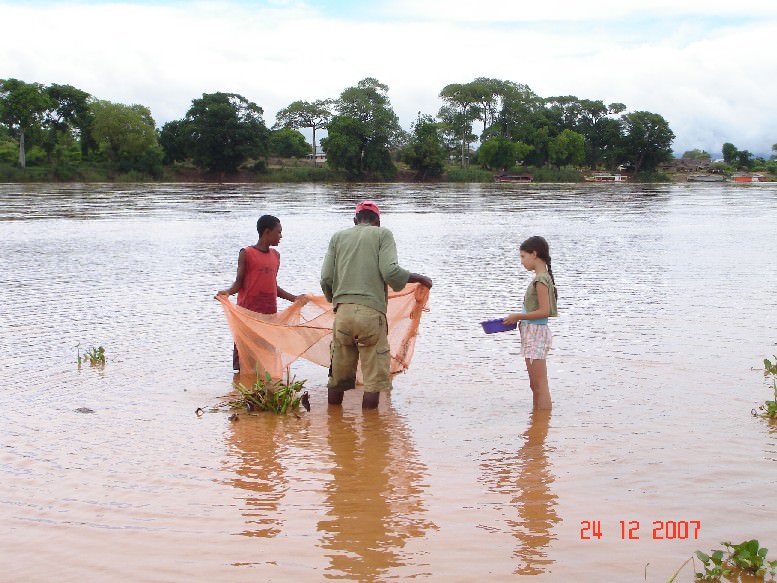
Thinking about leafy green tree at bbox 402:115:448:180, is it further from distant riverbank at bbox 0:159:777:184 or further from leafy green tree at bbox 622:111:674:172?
leafy green tree at bbox 622:111:674:172

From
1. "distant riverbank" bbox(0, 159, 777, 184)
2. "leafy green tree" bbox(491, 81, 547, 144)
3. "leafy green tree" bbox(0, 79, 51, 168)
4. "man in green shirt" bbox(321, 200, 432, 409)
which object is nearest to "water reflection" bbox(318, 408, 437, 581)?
"man in green shirt" bbox(321, 200, 432, 409)

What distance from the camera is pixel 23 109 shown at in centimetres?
8394

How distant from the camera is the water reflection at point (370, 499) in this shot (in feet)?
15.1

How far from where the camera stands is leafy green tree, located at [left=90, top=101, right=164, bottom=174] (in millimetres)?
88062

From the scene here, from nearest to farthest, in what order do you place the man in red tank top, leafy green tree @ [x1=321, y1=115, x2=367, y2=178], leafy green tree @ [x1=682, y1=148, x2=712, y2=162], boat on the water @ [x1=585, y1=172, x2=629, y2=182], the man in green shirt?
the man in green shirt → the man in red tank top → leafy green tree @ [x1=321, y1=115, x2=367, y2=178] → boat on the water @ [x1=585, y1=172, x2=629, y2=182] → leafy green tree @ [x1=682, y1=148, x2=712, y2=162]

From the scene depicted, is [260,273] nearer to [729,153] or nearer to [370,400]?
[370,400]

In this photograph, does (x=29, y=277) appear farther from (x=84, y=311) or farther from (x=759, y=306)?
(x=759, y=306)

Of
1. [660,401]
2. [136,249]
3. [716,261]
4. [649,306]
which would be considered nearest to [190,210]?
[136,249]

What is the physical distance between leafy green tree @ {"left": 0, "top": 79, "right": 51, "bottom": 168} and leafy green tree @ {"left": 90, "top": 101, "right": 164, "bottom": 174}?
5.72 meters

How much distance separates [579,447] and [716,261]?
1362cm

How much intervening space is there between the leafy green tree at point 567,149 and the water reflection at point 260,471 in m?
113

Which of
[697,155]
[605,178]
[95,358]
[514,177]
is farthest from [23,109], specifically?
[697,155]

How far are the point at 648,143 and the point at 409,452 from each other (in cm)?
12181

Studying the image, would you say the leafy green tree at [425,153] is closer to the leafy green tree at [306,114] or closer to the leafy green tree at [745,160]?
the leafy green tree at [306,114]
